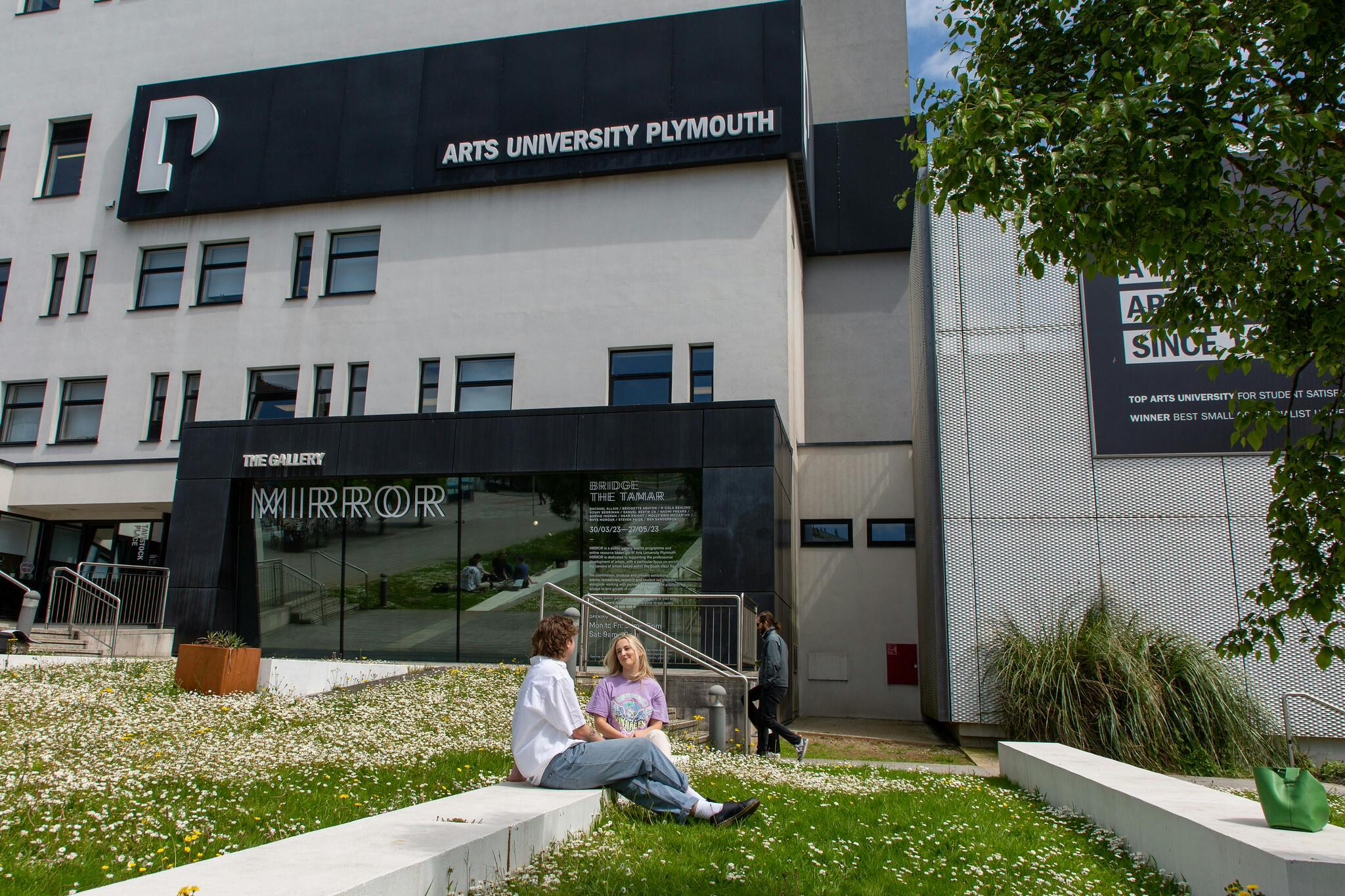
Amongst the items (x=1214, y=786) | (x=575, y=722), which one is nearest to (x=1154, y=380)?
(x=1214, y=786)

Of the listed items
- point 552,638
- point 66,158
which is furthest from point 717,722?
point 66,158

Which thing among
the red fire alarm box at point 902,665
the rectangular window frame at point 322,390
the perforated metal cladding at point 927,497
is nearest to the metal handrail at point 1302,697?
the perforated metal cladding at point 927,497

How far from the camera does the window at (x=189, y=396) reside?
22856mm

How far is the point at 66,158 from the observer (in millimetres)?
26281

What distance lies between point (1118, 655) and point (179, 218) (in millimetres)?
23196

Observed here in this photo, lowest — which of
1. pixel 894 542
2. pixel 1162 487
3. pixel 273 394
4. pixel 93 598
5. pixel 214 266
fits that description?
pixel 93 598

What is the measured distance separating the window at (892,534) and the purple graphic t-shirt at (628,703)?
1545 centimetres

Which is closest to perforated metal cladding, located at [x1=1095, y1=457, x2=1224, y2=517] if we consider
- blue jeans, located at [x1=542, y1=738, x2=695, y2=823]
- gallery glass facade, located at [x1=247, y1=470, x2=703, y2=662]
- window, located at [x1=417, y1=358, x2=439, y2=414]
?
gallery glass facade, located at [x1=247, y1=470, x2=703, y2=662]

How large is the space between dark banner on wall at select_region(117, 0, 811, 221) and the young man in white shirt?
54.5 ft

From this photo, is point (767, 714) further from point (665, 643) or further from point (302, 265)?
point (302, 265)

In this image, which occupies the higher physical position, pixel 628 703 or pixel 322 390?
pixel 322 390

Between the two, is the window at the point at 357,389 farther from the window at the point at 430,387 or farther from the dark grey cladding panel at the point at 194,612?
the dark grey cladding panel at the point at 194,612

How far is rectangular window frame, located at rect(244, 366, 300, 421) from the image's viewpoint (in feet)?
72.4

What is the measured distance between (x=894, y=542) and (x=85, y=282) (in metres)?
21.5
